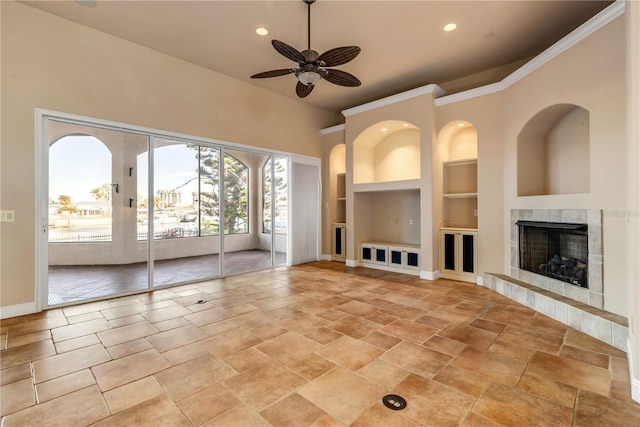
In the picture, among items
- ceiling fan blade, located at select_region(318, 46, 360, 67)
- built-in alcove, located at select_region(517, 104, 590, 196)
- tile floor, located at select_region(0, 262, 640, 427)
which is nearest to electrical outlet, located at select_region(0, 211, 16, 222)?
→ tile floor, located at select_region(0, 262, 640, 427)

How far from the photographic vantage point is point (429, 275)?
17.7ft

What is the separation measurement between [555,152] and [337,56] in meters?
3.62

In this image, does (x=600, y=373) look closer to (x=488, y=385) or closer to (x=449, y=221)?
(x=488, y=385)

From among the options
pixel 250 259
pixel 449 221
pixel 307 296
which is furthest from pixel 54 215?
pixel 449 221

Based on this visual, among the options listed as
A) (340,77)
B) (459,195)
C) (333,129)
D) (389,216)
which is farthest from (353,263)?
(340,77)

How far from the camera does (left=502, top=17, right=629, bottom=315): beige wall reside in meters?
2.95

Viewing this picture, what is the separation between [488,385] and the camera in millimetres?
2174

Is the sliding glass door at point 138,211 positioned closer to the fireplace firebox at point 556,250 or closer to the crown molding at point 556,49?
the crown molding at point 556,49

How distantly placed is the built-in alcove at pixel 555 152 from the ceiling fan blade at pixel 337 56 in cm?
284

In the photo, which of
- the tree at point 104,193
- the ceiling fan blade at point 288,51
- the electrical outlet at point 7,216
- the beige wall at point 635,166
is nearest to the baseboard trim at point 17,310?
the electrical outlet at point 7,216

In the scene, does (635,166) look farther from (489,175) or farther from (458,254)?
(458,254)

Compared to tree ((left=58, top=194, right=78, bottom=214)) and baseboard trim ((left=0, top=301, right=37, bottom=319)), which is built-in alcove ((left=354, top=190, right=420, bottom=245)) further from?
baseboard trim ((left=0, top=301, right=37, bottom=319))

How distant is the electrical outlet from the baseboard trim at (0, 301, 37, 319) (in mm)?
1063

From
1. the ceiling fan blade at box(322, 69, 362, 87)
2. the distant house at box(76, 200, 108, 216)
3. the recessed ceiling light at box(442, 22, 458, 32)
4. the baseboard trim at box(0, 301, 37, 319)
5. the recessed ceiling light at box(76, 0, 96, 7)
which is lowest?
the baseboard trim at box(0, 301, 37, 319)
